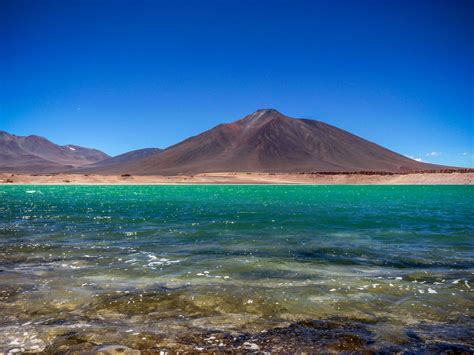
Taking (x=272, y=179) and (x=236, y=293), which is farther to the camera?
(x=272, y=179)

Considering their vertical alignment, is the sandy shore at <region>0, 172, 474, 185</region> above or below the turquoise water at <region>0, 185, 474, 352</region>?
above

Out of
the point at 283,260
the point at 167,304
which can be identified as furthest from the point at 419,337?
the point at 283,260

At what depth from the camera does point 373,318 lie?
7207 mm

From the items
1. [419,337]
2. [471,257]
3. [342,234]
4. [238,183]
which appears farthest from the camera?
[238,183]

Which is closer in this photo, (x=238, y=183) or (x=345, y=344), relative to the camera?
(x=345, y=344)

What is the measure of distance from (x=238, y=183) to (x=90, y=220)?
124734 millimetres

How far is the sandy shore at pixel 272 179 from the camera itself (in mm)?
124050

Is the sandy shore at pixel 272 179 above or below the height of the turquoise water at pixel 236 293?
above

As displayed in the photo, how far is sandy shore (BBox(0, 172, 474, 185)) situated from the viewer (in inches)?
4884

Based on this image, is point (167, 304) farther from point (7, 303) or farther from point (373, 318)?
point (373, 318)

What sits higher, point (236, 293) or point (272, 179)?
Answer: point (272, 179)

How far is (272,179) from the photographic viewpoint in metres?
158

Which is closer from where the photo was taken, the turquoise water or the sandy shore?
the turquoise water

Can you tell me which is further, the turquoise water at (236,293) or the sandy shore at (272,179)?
the sandy shore at (272,179)
